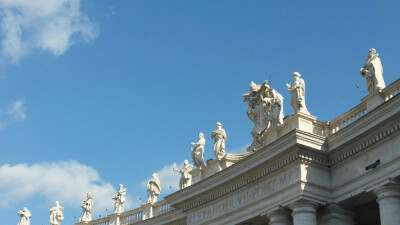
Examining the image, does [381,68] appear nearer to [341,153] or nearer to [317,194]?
[341,153]

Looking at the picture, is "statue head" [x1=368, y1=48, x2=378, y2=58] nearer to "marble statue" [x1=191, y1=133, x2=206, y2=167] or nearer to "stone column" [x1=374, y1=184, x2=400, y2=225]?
"stone column" [x1=374, y1=184, x2=400, y2=225]

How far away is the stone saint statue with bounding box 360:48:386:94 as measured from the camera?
3080 centimetres

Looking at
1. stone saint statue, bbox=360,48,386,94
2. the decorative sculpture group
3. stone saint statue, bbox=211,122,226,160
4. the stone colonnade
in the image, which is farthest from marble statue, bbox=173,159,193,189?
stone saint statue, bbox=360,48,386,94

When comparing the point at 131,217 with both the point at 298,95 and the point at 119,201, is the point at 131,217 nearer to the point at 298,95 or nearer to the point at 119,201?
the point at 119,201

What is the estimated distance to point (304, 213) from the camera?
3050 cm

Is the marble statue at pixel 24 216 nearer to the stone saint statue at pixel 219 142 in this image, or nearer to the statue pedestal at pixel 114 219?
the statue pedestal at pixel 114 219

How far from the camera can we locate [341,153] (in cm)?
3109

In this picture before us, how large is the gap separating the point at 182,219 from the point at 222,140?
5.65 meters

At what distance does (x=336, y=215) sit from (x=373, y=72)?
646 cm

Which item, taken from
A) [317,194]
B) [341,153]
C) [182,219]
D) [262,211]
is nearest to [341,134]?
[341,153]

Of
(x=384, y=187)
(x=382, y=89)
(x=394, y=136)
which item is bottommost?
(x=384, y=187)

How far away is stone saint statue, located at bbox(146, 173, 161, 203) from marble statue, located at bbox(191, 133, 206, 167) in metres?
6.93

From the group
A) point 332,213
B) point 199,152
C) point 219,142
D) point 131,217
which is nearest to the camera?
point 332,213

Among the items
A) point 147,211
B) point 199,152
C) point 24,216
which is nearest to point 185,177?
point 199,152
